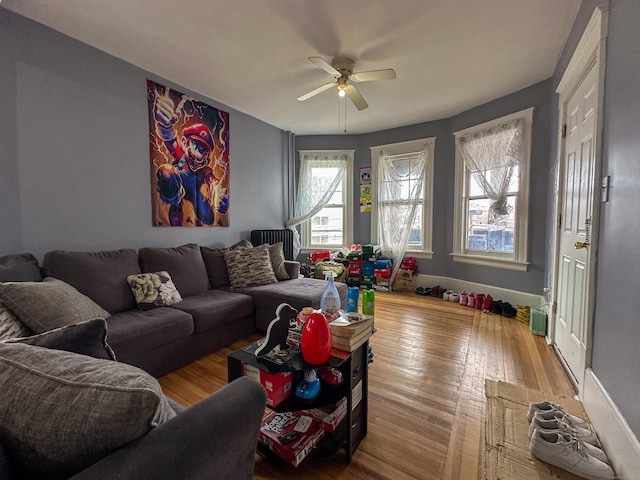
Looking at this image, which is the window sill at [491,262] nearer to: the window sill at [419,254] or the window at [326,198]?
the window sill at [419,254]

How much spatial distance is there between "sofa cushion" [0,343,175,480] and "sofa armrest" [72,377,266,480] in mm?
40

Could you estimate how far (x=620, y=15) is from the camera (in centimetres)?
148

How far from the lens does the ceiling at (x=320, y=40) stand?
2.00 meters

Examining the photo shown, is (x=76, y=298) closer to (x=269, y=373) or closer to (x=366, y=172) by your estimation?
(x=269, y=373)

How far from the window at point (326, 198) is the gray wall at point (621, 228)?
3.50 metres

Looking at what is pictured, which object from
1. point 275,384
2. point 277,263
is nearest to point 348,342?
point 275,384

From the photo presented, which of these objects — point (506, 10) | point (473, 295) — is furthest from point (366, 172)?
point (506, 10)

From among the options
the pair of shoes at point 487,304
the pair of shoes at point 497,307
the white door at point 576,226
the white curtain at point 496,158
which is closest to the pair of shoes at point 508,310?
the pair of shoes at point 497,307

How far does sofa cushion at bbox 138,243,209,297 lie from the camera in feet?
8.48

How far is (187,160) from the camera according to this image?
3.17m

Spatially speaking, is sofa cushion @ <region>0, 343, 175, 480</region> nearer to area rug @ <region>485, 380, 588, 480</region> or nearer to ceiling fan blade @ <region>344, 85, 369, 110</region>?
area rug @ <region>485, 380, 588, 480</region>

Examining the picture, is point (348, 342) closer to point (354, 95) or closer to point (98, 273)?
point (98, 273)

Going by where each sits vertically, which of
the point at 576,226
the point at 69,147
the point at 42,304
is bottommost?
the point at 42,304

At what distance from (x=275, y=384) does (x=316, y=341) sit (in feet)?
0.85
